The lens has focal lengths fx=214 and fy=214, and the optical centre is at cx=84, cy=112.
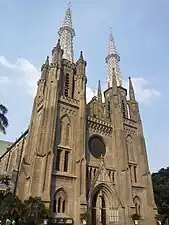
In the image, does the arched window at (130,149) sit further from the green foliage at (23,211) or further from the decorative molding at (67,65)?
the green foliage at (23,211)

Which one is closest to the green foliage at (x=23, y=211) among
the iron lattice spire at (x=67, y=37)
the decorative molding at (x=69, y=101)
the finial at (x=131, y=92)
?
the decorative molding at (x=69, y=101)

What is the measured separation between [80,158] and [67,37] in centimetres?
2710

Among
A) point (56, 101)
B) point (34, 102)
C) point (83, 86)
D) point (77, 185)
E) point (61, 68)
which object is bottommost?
point (77, 185)

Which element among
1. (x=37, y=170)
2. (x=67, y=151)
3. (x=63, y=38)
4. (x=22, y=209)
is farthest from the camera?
(x=63, y=38)

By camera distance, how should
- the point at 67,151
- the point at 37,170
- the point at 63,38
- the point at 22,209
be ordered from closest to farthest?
the point at 22,209 → the point at 37,170 → the point at 67,151 → the point at 63,38

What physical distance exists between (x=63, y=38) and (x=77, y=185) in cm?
2975

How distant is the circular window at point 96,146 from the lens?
1126 inches

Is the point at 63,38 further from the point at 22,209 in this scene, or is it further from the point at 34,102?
the point at 22,209

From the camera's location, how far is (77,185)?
23.5 meters

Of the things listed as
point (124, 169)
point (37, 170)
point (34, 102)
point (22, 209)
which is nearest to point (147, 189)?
point (124, 169)

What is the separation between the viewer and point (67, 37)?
42594 mm

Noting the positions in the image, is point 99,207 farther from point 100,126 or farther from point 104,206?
point 100,126

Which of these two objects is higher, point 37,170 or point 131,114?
point 131,114

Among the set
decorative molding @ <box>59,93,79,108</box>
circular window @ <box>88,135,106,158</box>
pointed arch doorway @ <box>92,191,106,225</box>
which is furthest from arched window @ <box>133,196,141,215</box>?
decorative molding @ <box>59,93,79,108</box>
